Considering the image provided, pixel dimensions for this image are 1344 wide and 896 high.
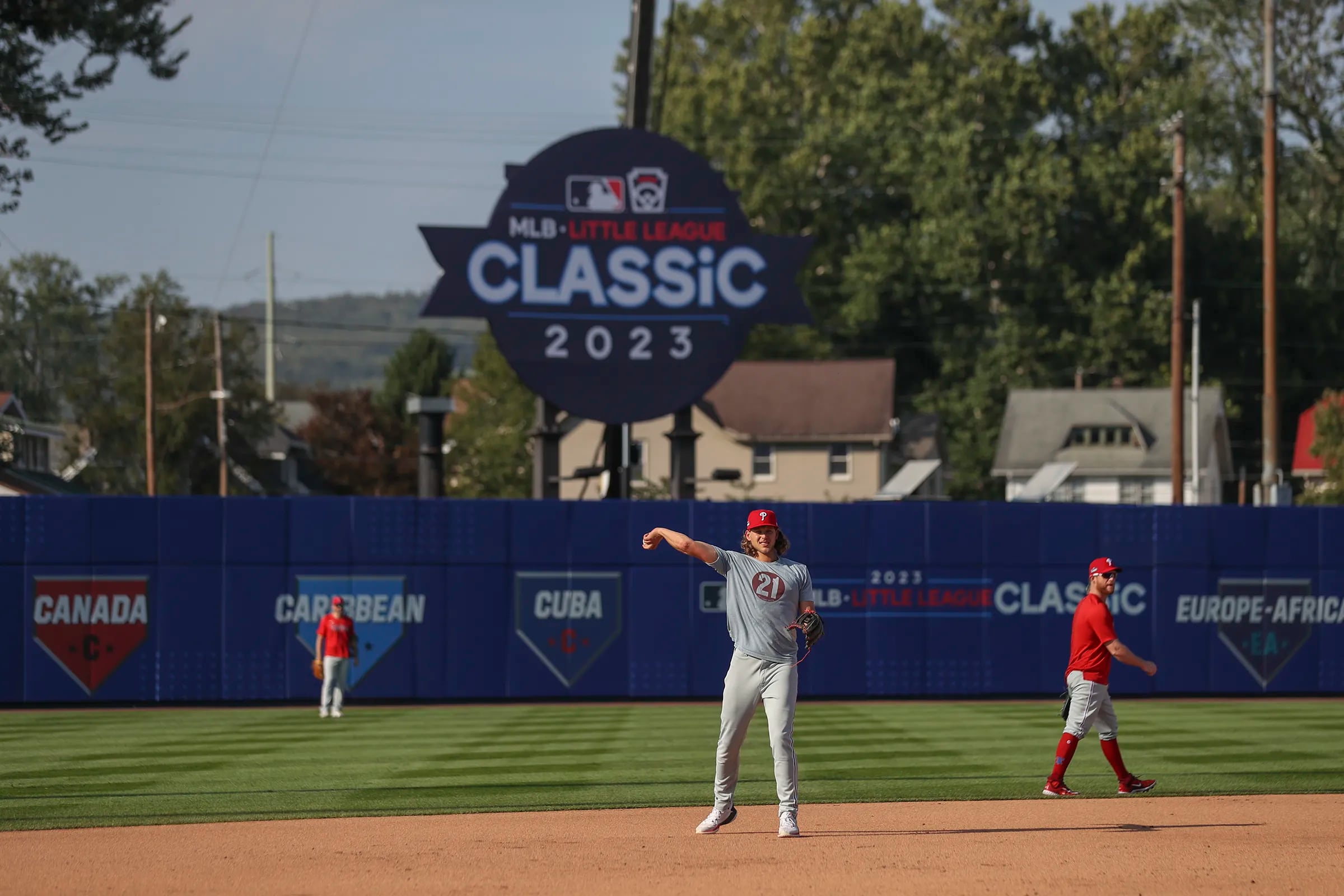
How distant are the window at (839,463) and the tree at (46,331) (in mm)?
30714

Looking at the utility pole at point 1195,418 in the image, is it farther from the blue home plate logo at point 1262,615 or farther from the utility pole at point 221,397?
the utility pole at point 221,397

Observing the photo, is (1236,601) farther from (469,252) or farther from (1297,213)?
(1297,213)

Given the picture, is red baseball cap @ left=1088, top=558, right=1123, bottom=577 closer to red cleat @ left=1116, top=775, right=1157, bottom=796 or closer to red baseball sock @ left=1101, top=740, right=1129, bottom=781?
red baseball sock @ left=1101, top=740, right=1129, bottom=781

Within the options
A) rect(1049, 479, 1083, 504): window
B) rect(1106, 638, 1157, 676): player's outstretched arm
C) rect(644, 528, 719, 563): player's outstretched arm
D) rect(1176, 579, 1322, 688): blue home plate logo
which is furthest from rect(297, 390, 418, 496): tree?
rect(644, 528, 719, 563): player's outstretched arm

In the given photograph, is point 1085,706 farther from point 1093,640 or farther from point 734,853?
point 734,853

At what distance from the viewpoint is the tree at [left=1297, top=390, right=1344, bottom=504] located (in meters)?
50.0

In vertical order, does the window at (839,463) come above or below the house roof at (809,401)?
below

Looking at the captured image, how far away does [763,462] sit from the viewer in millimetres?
64625

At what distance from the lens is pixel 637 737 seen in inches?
760

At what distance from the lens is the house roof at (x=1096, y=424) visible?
66438 millimetres

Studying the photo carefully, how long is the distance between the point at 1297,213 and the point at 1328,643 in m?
46.7

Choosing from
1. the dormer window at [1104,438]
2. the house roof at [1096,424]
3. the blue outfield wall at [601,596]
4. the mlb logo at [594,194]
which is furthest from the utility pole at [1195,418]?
the mlb logo at [594,194]

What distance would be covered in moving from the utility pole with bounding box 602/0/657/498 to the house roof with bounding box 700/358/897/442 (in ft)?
114

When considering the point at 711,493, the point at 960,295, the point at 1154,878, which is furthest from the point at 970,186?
the point at 1154,878
